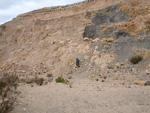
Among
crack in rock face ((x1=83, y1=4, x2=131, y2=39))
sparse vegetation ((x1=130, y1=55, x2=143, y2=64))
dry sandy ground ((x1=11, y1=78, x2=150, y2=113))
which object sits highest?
crack in rock face ((x1=83, y1=4, x2=131, y2=39))

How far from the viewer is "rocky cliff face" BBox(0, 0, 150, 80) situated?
370 inches

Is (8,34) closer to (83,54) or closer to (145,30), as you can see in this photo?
(83,54)

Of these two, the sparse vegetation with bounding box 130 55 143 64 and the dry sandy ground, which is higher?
the sparse vegetation with bounding box 130 55 143 64

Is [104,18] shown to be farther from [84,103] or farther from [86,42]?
[84,103]

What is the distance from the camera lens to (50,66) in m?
11.3

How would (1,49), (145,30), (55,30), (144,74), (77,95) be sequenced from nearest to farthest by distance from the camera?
(77,95) → (144,74) → (145,30) → (55,30) → (1,49)

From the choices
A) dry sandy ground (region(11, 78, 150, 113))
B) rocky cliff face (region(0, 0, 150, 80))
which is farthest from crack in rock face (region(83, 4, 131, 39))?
dry sandy ground (region(11, 78, 150, 113))

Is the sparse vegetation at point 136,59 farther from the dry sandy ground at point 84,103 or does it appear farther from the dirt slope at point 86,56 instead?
the dry sandy ground at point 84,103

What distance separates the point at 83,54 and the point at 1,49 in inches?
429

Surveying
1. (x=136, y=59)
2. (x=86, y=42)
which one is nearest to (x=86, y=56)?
(x=86, y=42)

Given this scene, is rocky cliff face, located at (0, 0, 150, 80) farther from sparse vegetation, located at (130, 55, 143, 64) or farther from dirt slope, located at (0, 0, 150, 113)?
sparse vegetation, located at (130, 55, 143, 64)

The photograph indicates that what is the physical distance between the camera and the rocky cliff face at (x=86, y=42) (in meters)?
9.40

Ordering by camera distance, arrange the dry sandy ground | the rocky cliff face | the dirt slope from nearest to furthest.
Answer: the dry sandy ground → the dirt slope → the rocky cliff face

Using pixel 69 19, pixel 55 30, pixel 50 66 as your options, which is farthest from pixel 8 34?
pixel 50 66
